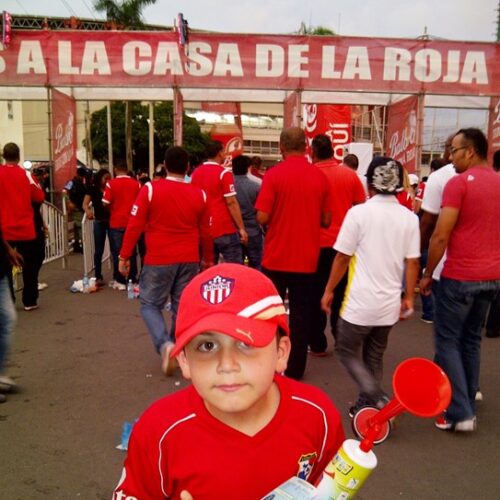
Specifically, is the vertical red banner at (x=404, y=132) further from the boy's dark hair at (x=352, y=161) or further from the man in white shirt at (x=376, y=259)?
the man in white shirt at (x=376, y=259)

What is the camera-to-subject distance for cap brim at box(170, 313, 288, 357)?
3.66ft

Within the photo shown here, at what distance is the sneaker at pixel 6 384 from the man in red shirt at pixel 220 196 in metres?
2.51

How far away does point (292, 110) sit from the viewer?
880cm

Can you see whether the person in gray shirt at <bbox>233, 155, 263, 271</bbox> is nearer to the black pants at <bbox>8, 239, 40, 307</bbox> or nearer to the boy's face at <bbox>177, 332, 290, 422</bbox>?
the black pants at <bbox>8, 239, 40, 307</bbox>

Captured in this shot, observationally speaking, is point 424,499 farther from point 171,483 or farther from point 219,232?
point 219,232

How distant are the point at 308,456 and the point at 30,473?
89.1 inches

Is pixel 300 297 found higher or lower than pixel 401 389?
lower

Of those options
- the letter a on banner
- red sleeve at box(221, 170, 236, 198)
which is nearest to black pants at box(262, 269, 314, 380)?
red sleeve at box(221, 170, 236, 198)

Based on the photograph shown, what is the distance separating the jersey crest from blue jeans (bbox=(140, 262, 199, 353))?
3.09 metres

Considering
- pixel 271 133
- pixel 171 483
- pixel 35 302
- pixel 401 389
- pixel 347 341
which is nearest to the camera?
pixel 401 389

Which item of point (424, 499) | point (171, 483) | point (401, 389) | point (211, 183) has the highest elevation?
point (211, 183)

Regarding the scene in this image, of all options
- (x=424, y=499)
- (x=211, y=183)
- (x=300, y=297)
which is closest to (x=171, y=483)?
(x=424, y=499)

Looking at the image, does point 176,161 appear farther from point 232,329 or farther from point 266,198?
point 232,329

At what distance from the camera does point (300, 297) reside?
4137 mm
